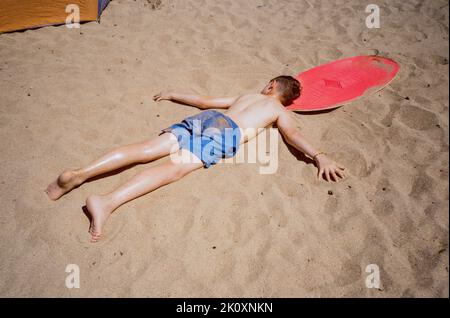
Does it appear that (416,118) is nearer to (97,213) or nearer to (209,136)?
(209,136)

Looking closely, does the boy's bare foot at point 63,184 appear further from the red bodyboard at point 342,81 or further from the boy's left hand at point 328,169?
the red bodyboard at point 342,81

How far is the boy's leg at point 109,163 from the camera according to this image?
7.05ft

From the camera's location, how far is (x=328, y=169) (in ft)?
7.57

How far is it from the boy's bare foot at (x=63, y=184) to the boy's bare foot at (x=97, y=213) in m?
0.22

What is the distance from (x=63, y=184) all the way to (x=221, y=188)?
121 cm

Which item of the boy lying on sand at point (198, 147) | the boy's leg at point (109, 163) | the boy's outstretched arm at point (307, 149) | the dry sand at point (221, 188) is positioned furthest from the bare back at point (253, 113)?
the boy's leg at point (109, 163)

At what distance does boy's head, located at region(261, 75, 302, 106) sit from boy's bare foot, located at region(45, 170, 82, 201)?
6.36ft

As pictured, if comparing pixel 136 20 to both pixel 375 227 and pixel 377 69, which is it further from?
pixel 375 227

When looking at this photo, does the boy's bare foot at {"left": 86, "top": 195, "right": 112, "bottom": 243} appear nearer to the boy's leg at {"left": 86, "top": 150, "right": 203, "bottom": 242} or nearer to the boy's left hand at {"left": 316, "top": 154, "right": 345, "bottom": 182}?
the boy's leg at {"left": 86, "top": 150, "right": 203, "bottom": 242}

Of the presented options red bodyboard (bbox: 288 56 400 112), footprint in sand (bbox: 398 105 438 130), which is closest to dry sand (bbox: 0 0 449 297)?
footprint in sand (bbox: 398 105 438 130)

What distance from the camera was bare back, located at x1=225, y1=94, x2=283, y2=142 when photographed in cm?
260

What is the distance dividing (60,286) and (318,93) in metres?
2.88

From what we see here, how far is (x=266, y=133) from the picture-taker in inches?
109

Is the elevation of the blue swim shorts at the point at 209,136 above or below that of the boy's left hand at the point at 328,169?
above
